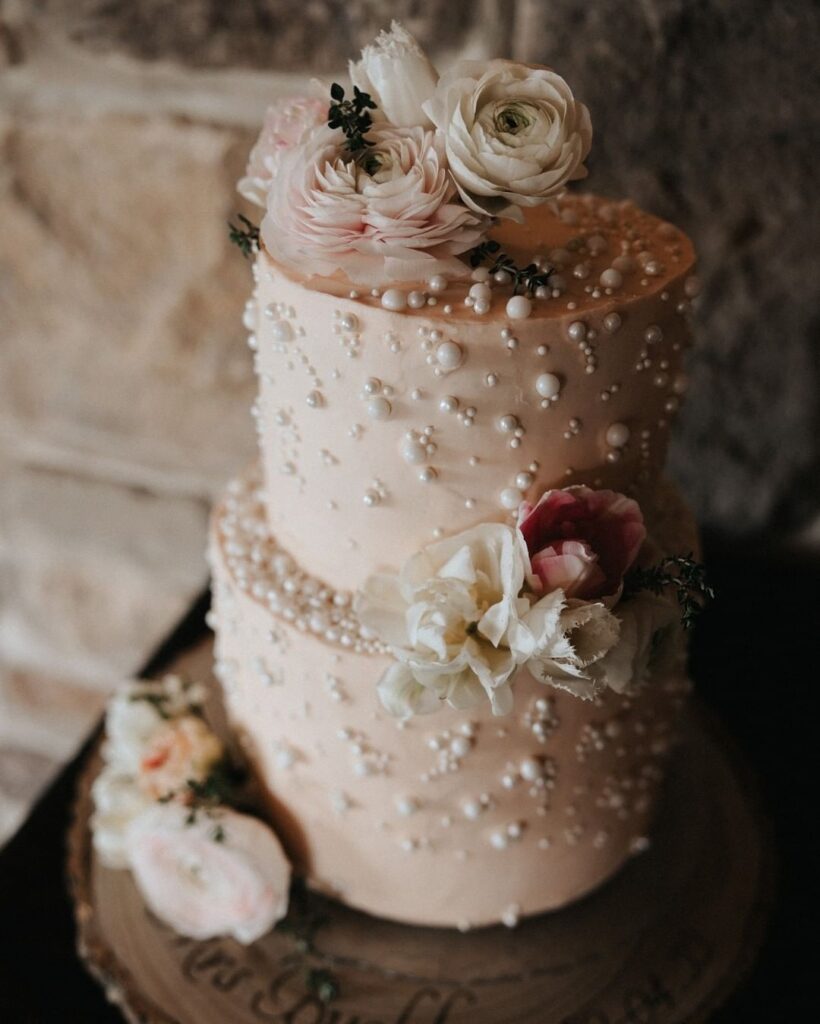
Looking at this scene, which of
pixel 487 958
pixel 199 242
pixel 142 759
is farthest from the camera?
pixel 199 242

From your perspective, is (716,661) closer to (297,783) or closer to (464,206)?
(297,783)

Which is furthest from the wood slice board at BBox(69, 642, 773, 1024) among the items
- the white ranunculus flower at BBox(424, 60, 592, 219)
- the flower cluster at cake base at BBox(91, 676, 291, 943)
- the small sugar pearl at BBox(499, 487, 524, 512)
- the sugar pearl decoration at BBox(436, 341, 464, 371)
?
the white ranunculus flower at BBox(424, 60, 592, 219)

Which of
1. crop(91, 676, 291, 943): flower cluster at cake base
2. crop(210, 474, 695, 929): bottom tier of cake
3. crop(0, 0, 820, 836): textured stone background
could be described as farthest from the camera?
crop(0, 0, 820, 836): textured stone background

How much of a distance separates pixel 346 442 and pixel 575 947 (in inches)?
21.1

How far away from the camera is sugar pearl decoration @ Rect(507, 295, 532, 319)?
24.9 inches

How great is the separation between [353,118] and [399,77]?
42mm

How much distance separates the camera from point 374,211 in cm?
62

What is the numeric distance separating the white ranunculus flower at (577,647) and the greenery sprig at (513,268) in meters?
0.22

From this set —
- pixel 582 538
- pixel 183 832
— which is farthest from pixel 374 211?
pixel 183 832

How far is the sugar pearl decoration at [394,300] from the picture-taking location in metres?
0.64

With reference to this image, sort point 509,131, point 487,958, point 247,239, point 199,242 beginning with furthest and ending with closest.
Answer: point 199,242, point 487,958, point 247,239, point 509,131

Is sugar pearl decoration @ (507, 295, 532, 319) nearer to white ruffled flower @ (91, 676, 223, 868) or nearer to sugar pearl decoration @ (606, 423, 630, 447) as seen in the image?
sugar pearl decoration @ (606, 423, 630, 447)

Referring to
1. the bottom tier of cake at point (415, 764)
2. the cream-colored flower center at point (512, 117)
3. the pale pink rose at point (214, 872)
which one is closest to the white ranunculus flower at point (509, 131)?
the cream-colored flower center at point (512, 117)

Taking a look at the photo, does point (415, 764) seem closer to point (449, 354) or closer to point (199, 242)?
point (449, 354)
